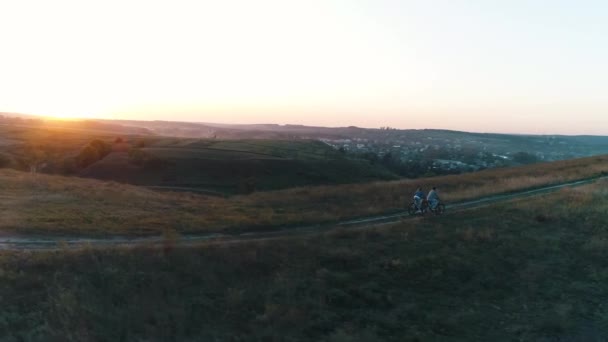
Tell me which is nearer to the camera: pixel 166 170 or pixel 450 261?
pixel 450 261

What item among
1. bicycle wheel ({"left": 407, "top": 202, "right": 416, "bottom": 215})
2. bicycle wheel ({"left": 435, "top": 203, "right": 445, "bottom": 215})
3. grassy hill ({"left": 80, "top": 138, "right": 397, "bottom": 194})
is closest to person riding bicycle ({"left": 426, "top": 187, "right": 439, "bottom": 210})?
bicycle wheel ({"left": 435, "top": 203, "right": 445, "bottom": 215})

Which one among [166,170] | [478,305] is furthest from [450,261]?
[166,170]

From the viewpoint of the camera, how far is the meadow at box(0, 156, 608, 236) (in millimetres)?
19484

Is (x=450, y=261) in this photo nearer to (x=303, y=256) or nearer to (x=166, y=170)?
(x=303, y=256)

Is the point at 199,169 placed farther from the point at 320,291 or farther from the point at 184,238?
the point at 320,291

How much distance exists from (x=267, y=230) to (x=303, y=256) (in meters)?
4.94

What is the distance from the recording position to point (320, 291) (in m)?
13.5

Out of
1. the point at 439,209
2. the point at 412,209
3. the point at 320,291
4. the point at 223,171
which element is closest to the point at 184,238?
the point at 320,291

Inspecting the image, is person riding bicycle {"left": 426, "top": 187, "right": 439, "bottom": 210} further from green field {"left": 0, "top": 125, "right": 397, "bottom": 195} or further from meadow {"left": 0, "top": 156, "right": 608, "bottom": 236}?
green field {"left": 0, "top": 125, "right": 397, "bottom": 195}

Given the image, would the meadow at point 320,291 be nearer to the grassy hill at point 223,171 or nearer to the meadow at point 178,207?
the meadow at point 178,207

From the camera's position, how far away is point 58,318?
35.3 ft

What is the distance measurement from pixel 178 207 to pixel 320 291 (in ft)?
49.2

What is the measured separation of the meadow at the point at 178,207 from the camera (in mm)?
19484

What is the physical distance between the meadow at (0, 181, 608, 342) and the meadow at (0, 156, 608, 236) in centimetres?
420
